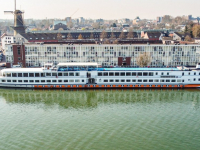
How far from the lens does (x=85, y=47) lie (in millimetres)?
47625

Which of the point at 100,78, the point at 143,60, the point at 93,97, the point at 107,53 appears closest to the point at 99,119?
the point at 93,97

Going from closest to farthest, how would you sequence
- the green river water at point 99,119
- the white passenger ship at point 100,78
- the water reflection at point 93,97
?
1. the green river water at point 99,119
2. the water reflection at point 93,97
3. the white passenger ship at point 100,78

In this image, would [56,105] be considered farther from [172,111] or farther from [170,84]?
[170,84]

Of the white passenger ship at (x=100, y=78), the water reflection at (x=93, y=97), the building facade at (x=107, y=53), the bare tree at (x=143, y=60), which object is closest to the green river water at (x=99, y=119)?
the water reflection at (x=93, y=97)

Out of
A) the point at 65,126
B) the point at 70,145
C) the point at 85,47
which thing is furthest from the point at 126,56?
the point at 70,145

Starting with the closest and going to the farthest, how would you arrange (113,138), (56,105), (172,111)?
(113,138), (172,111), (56,105)

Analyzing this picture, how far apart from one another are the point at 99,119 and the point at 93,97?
25.1 ft

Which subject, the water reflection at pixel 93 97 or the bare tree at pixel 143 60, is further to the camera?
the bare tree at pixel 143 60

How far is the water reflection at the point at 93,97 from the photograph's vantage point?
3191cm

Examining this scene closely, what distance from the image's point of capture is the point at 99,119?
26.5m

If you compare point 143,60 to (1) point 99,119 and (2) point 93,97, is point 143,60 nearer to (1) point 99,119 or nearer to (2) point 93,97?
(2) point 93,97

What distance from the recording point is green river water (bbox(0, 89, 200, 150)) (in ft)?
70.9

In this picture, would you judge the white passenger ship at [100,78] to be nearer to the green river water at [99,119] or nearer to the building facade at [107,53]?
the green river water at [99,119]

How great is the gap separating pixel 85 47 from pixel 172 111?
76.7 ft
